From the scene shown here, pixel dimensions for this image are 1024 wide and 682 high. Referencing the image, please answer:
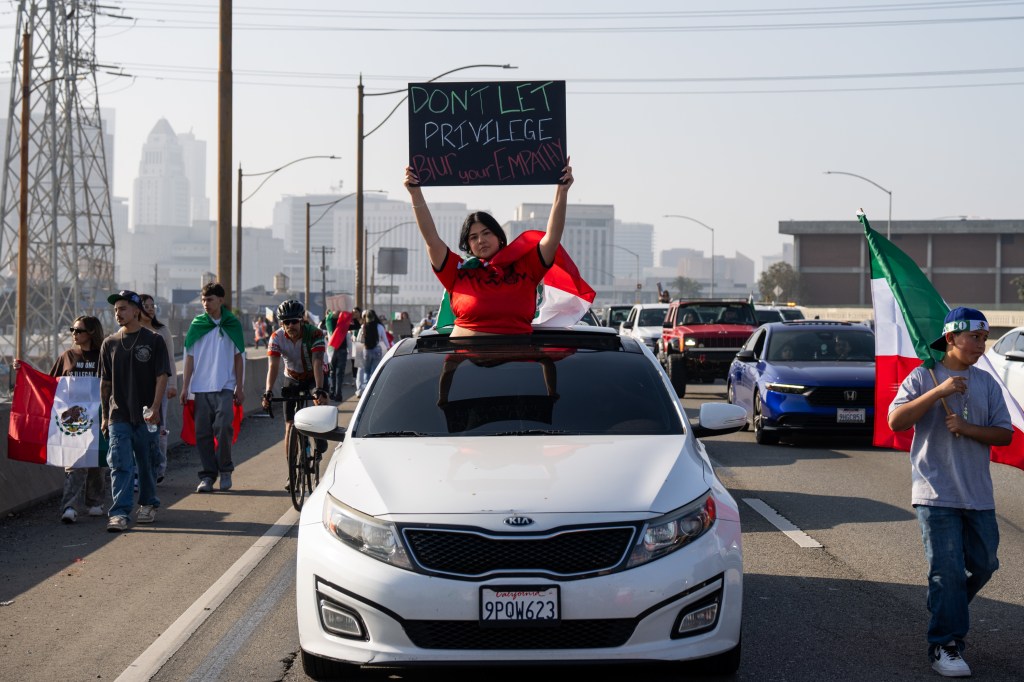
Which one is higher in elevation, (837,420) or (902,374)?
(902,374)

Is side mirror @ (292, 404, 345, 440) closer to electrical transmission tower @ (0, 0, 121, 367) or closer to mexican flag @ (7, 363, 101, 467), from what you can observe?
mexican flag @ (7, 363, 101, 467)

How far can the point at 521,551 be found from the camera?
17.5 feet

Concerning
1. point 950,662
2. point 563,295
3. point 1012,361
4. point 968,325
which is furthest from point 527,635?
point 1012,361

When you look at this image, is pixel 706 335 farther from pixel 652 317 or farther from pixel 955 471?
pixel 955 471

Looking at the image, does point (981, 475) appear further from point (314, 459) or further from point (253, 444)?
point (253, 444)

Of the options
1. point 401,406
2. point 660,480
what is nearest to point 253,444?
point 401,406

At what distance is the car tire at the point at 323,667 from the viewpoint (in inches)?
227

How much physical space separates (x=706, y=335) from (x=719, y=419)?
19579 millimetres

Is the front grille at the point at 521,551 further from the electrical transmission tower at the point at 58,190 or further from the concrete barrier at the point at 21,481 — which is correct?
the electrical transmission tower at the point at 58,190

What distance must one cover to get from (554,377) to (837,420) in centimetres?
1003

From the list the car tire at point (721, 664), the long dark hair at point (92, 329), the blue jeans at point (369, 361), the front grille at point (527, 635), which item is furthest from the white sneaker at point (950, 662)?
the blue jeans at point (369, 361)

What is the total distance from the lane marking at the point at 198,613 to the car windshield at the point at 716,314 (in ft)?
59.4

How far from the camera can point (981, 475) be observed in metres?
6.12

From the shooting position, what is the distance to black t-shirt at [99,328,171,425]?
1070cm
